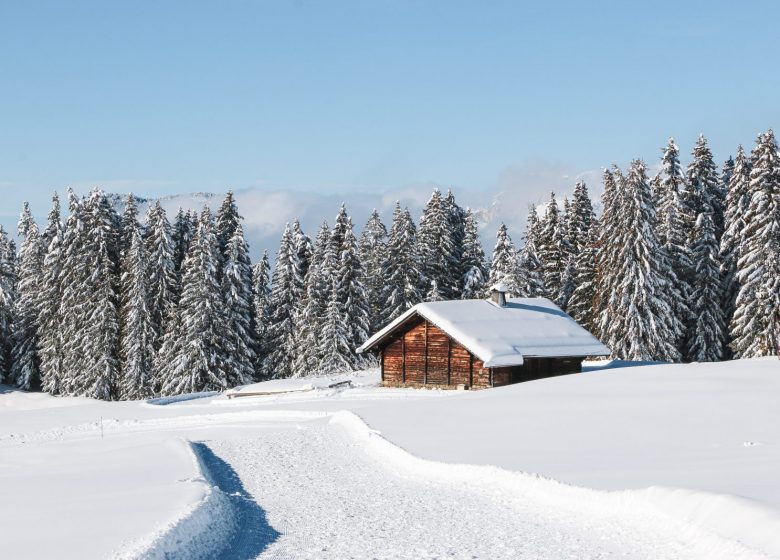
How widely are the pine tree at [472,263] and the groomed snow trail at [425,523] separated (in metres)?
48.4

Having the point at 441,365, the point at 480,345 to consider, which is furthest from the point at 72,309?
the point at 480,345

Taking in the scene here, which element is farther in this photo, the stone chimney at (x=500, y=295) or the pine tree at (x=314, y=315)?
the pine tree at (x=314, y=315)

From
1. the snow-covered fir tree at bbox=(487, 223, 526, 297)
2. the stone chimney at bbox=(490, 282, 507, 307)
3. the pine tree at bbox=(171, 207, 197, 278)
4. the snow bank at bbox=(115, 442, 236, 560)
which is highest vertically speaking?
the pine tree at bbox=(171, 207, 197, 278)

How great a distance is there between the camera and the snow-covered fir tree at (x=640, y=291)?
52812mm

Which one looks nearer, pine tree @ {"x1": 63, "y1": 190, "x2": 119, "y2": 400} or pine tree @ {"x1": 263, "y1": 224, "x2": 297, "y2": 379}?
pine tree @ {"x1": 63, "y1": 190, "x2": 119, "y2": 400}

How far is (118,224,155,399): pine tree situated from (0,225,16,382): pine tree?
47.0ft

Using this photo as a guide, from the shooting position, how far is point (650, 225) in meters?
54.1

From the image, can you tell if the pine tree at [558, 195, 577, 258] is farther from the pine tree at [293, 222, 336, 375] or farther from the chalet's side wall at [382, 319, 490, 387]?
the chalet's side wall at [382, 319, 490, 387]

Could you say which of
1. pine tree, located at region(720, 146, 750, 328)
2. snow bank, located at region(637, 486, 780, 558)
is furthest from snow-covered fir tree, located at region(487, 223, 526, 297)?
snow bank, located at region(637, 486, 780, 558)

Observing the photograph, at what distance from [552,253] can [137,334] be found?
3527cm

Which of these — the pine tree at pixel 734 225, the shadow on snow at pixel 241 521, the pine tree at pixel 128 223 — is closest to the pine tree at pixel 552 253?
the pine tree at pixel 734 225

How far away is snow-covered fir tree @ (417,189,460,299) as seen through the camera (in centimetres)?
7062

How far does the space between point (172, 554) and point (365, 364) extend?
5248cm

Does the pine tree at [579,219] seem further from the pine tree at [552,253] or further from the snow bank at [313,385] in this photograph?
the snow bank at [313,385]
